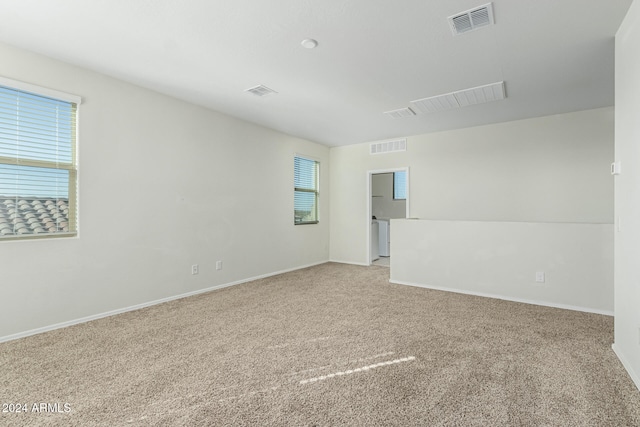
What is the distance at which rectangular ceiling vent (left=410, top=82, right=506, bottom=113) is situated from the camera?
3.41 meters

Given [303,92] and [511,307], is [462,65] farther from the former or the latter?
[511,307]

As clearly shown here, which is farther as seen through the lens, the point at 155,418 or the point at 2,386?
the point at 2,386

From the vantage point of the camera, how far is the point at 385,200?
780cm

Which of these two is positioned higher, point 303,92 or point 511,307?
point 303,92

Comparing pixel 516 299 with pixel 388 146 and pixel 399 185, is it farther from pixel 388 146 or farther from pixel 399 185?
pixel 399 185

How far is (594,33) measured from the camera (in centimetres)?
234

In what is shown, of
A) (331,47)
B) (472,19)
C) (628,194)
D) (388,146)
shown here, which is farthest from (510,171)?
(331,47)

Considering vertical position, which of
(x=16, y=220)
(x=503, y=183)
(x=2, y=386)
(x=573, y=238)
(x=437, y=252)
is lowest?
(x=2, y=386)

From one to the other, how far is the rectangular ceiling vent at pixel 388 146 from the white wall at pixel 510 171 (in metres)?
0.09

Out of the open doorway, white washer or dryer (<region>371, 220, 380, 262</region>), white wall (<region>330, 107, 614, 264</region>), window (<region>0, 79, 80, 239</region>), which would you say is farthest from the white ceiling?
the open doorway

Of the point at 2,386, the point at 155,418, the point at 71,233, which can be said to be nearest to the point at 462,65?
the point at 155,418

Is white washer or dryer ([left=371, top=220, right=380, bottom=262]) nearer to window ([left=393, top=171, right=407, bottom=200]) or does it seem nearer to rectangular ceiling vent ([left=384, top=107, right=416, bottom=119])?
window ([left=393, top=171, right=407, bottom=200])

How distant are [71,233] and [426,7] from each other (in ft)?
11.8

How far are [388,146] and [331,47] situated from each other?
342 centimetres
